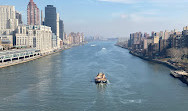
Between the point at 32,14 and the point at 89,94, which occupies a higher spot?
the point at 32,14

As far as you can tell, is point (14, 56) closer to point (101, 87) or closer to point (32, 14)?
point (101, 87)

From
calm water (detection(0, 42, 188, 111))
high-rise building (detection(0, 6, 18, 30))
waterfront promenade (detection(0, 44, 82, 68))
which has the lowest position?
calm water (detection(0, 42, 188, 111))

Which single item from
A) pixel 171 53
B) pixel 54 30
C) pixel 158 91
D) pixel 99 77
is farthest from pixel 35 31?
pixel 54 30

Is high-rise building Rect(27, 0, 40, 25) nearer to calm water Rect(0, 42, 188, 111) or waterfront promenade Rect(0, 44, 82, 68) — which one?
waterfront promenade Rect(0, 44, 82, 68)

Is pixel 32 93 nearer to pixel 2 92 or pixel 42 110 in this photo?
pixel 2 92

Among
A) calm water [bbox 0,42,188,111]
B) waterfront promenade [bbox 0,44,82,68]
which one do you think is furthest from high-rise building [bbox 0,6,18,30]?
calm water [bbox 0,42,188,111]

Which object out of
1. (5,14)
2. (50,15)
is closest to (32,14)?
(50,15)

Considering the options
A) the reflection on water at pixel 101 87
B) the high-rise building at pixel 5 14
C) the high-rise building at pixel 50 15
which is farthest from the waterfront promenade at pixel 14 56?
the high-rise building at pixel 50 15

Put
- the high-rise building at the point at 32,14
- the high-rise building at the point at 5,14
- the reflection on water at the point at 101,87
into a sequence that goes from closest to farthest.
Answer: the reflection on water at the point at 101,87, the high-rise building at the point at 5,14, the high-rise building at the point at 32,14

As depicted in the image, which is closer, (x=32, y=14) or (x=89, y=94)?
(x=89, y=94)

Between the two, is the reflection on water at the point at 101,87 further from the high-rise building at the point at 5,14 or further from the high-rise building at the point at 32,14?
the high-rise building at the point at 32,14

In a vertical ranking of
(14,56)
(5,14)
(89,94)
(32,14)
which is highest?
(32,14)
